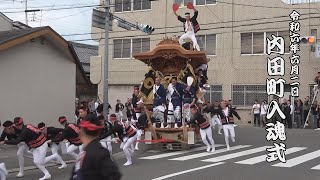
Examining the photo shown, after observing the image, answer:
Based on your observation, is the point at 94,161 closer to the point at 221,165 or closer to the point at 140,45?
the point at 221,165

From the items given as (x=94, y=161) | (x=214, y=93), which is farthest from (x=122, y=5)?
(x=94, y=161)

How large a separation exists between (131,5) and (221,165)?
26.8 meters

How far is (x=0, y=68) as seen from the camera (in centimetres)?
1839

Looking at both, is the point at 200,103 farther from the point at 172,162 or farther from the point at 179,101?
the point at 172,162

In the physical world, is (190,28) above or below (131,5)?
below

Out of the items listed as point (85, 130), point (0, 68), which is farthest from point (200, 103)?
point (85, 130)

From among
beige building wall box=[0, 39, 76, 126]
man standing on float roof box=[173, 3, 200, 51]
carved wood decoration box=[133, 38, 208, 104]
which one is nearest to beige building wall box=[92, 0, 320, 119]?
man standing on float roof box=[173, 3, 200, 51]

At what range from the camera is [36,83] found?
2014cm

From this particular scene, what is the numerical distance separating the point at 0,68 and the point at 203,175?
10327 millimetres

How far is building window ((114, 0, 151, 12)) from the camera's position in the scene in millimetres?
37719

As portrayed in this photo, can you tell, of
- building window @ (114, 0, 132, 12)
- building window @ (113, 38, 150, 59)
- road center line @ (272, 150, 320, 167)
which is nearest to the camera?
road center line @ (272, 150, 320, 167)

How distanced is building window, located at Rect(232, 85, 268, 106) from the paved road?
13411 millimetres

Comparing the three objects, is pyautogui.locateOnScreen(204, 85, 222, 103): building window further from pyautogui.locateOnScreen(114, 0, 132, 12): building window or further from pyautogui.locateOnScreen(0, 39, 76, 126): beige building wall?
pyautogui.locateOnScreen(0, 39, 76, 126): beige building wall

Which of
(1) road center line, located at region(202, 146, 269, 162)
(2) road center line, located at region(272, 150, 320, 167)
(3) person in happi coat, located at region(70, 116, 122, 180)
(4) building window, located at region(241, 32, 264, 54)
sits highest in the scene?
(4) building window, located at region(241, 32, 264, 54)
